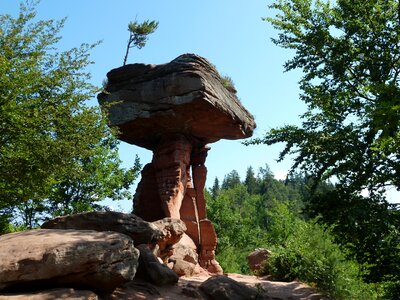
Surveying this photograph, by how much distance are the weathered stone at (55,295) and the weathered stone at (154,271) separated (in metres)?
2.53

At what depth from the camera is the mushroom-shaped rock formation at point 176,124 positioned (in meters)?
15.1

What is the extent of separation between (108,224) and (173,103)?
6713mm

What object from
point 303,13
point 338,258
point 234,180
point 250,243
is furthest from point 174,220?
point 234,180

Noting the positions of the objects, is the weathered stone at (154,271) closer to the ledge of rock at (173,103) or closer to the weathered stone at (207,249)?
the ledge of rock at (173,103)

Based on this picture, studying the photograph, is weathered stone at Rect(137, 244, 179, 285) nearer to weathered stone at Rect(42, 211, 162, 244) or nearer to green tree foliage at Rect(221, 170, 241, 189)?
weathered stone at Rect(42, 211, 162, 244)

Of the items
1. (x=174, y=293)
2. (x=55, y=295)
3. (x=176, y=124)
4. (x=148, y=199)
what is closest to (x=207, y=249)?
(x=148, y=199)

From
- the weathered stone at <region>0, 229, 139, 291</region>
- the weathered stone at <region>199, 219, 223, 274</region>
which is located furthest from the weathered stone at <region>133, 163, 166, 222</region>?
the weathered stone at <region>0, 229, 139, 291</region>

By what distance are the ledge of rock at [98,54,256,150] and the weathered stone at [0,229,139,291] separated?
25.8 ft

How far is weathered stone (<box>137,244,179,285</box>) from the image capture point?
9039 millimetres

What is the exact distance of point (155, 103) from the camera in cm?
1549

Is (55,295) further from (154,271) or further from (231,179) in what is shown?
(231,179)

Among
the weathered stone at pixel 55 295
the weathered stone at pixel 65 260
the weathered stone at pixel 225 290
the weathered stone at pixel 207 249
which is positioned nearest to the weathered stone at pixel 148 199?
the weathered stone at pixel 207 249

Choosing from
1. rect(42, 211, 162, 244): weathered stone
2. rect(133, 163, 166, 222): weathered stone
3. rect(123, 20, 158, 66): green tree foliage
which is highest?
rect(123, 20, 158, 66): green tree foliage

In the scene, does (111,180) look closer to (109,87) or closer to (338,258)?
(109,87)
